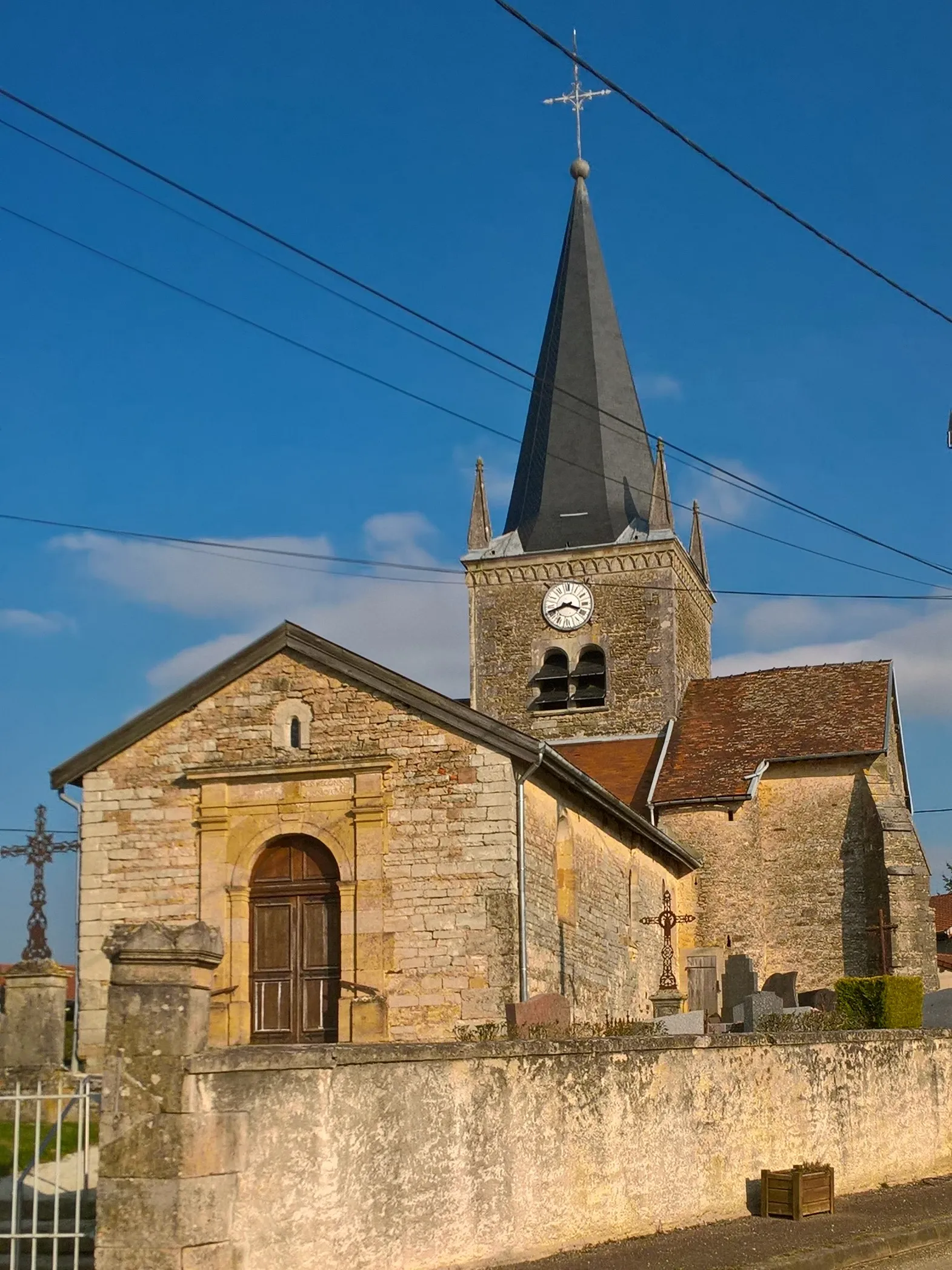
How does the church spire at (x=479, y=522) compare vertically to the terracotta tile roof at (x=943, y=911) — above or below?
above

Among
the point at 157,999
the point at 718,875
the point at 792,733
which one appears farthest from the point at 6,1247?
the point at 792,733

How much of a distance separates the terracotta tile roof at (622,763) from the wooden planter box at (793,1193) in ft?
54.8

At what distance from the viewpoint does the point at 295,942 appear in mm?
18250

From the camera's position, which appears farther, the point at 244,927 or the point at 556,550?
the point at 556,550

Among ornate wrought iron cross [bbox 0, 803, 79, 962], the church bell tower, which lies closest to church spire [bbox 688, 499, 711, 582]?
the church bell tower

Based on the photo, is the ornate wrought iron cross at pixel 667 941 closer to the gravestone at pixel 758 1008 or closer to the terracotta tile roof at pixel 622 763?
the gravestone at pixel 758 1008

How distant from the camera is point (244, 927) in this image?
18.4 metres

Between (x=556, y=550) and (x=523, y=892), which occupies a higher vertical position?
(x=556, y=550)

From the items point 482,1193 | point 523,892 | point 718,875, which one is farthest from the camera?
point 718,875

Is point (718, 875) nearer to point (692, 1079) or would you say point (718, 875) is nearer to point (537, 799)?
point (537, 799)

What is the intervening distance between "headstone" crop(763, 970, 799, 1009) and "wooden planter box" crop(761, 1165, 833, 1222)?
31.3 ft

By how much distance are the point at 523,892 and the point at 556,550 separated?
768 inches

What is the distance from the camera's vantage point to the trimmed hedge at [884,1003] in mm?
16359

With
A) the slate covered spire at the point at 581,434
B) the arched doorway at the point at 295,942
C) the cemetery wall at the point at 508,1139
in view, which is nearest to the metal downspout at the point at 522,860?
the arched doorway at the point at 295,942
